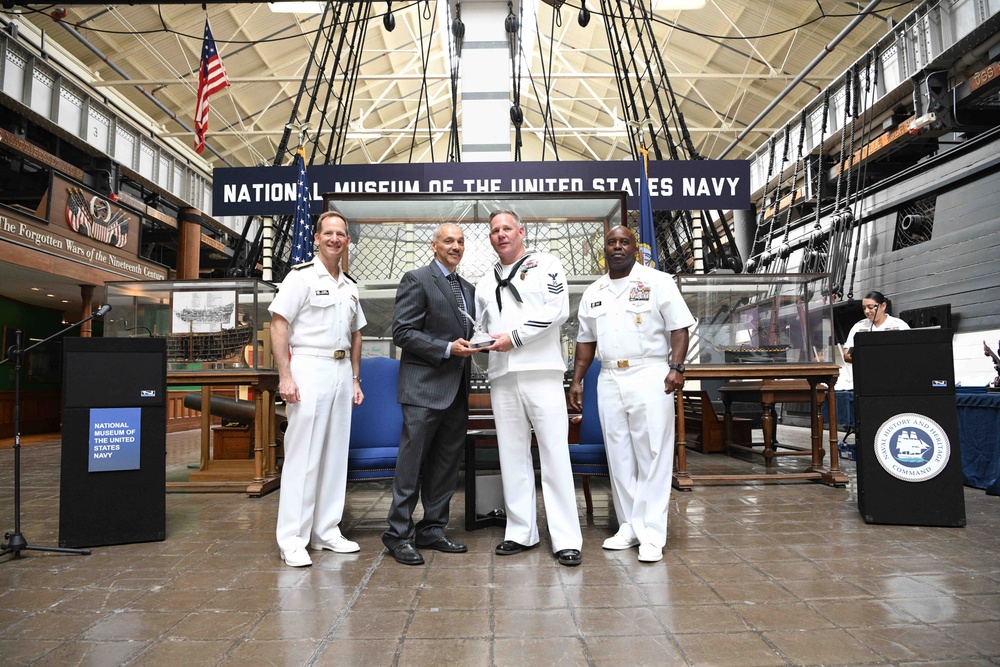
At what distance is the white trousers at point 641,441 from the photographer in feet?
9.97

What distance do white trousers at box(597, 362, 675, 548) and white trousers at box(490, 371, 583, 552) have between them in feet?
0.98

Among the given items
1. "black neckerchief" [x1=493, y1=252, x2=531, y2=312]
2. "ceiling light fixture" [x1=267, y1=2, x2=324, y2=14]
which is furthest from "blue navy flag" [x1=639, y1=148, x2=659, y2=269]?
"ceiling light fixture" [x1=267, y1=2, x2=324, y2=14]

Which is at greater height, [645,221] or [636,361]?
[645,221]

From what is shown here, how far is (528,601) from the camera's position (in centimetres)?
237

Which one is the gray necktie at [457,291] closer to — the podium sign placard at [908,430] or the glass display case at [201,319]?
the podium sign placard at [908,430]

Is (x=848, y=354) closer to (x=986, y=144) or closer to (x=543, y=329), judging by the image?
(x=543, y=329)

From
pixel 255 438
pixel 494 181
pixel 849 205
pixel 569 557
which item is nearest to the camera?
pixel 569 557

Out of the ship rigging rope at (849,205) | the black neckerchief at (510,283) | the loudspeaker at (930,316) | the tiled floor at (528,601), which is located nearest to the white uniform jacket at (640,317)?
the black neckerchief at (510,283)

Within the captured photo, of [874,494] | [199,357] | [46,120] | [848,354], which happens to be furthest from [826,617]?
[46,120]

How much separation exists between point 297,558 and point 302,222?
3.42m

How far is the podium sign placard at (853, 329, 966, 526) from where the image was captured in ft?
11.4

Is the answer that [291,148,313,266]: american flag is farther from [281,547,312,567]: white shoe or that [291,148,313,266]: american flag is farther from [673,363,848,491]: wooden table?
[673,363,848,491]: wooden table

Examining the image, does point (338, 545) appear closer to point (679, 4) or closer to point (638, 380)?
point (638, 380)

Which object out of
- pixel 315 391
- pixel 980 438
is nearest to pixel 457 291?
pixel 315 391
